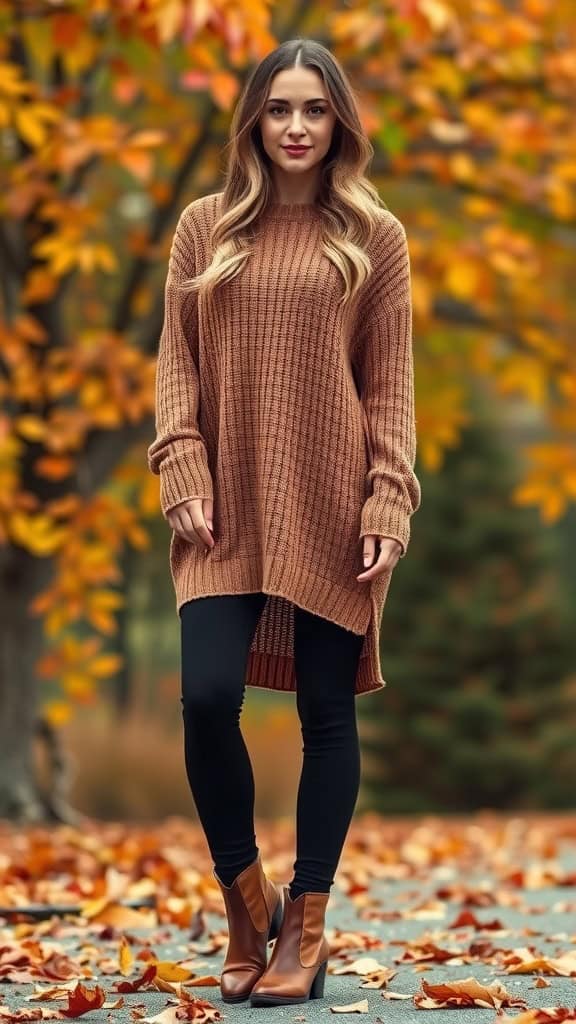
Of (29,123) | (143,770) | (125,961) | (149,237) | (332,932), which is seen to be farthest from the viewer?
(143,770)

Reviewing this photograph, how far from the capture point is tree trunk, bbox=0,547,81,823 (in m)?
8.84

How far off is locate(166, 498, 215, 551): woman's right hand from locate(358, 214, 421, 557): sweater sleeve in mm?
317

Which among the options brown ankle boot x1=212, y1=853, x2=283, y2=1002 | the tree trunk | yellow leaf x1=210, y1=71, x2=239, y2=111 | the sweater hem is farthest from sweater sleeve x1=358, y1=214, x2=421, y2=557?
the tree trunk

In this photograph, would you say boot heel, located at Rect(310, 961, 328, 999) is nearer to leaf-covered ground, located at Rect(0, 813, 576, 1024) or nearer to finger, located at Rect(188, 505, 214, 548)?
leaf-covered ground, located at Rect(0, 813, 576, 1024)

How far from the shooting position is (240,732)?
3463 mm

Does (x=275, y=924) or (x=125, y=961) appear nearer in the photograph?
(x=275, y=924)

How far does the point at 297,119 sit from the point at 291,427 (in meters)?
0.65

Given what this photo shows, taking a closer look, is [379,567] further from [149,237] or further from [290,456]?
[149,237]

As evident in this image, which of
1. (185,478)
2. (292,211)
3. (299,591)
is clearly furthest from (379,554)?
(292,211)

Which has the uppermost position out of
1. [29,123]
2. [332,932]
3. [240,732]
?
[29,123]

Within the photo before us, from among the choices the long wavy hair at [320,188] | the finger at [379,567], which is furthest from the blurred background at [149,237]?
the finger at [379,567]

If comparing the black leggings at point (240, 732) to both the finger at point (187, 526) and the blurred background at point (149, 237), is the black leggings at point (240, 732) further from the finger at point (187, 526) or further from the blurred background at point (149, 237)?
the blurred background at point (149, 237)

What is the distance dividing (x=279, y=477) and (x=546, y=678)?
1329 centimetres

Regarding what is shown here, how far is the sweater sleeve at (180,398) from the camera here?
350 centimetres
